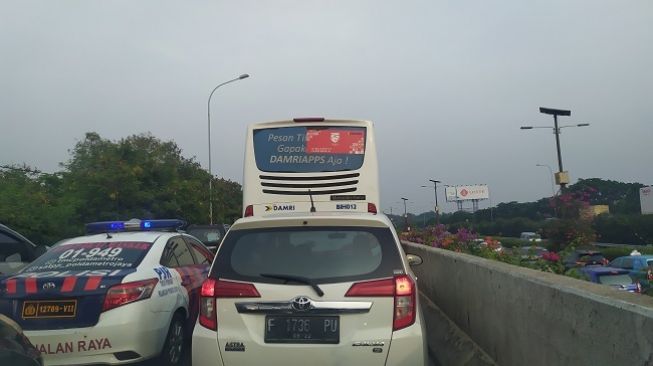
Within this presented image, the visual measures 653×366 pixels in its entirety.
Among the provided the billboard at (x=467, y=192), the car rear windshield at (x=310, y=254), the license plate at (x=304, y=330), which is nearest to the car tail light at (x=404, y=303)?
the car rear windshield at (x=310, y=254)

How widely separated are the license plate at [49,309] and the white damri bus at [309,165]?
381 cm

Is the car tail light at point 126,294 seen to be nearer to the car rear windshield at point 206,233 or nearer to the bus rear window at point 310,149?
the bus rear window at point 310,149

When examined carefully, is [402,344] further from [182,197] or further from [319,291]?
[182,197]

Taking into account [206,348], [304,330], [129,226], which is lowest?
[206,348]

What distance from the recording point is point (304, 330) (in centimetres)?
407

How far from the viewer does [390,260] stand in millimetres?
4254

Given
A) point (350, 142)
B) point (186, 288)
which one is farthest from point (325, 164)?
point (186, 288)

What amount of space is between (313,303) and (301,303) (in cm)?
8

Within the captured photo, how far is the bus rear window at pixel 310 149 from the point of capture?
30.2ft

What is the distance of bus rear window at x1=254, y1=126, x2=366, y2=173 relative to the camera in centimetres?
920

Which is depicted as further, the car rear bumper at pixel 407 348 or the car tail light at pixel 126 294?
the car tail light at pixel 126 294

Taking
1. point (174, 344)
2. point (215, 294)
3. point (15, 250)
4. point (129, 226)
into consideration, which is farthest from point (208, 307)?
Result: point (15, 250)

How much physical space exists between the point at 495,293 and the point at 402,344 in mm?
1474

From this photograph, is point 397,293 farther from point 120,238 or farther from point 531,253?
point 531,253
